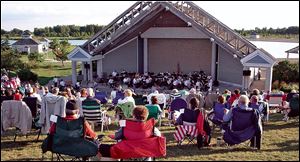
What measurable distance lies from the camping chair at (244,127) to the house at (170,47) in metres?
10.3

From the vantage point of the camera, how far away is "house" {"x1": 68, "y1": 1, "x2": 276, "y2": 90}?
17438 millimetres

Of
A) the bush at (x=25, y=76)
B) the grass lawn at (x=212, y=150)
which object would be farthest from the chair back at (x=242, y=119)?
the bush at (x=25, y=76)

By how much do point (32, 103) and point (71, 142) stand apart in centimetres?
276

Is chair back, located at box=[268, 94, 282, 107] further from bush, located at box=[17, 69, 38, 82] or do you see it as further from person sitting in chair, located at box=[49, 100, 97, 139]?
bush, located at box=[17, 69, 38, 82]

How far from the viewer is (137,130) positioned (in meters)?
5.48

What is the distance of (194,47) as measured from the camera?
21297 mm

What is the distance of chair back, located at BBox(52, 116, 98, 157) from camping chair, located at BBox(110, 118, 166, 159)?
401 millimetres

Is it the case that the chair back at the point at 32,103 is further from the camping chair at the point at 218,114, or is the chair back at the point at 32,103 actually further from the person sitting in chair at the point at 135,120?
the camping chair at the point at 218,114

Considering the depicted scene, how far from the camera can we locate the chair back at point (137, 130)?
5480 mm

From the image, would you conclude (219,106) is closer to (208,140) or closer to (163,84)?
(208,140)

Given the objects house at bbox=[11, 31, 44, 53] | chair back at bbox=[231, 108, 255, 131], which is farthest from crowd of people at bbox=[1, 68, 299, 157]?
house at bbox=[11, 31, 44, 53]


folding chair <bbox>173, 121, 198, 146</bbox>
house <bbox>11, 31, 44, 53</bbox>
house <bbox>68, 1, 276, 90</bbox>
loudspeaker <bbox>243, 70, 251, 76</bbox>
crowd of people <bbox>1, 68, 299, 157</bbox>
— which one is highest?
house <bbox>11, 31, 44, 53</bbox>

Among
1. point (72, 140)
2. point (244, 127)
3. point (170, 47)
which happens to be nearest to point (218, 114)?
point (244, 127)

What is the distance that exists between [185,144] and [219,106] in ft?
4.29
